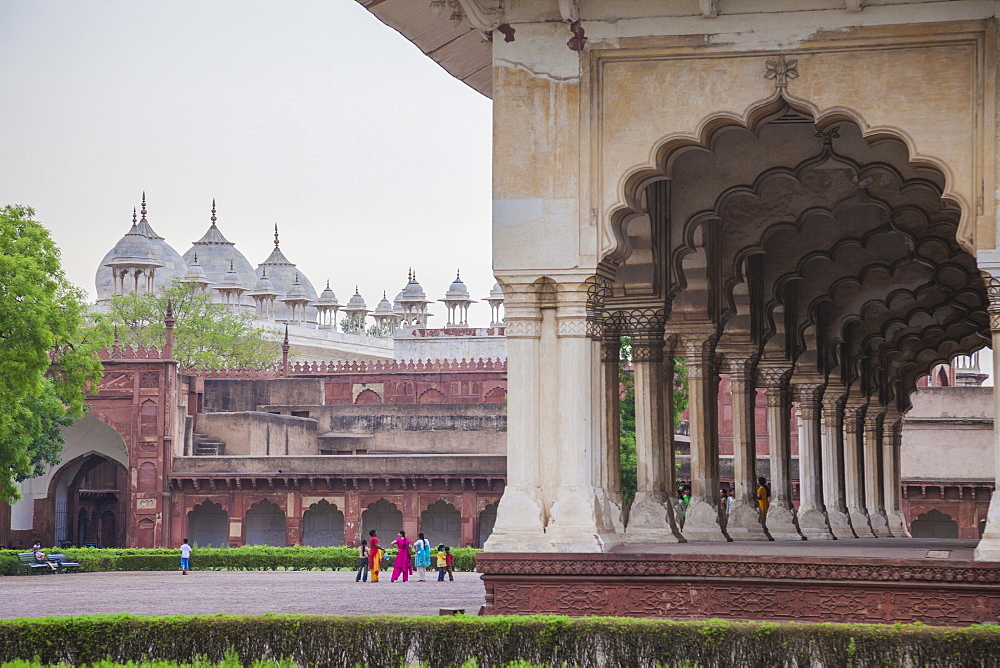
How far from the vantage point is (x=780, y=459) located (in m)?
18.7

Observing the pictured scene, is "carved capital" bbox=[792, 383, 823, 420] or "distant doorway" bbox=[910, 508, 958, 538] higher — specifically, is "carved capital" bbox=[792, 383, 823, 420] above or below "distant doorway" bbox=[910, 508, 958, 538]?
above

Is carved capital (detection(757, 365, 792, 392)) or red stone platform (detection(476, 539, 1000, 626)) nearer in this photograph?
red stone platform (detection(476, 539, 1000, 626))

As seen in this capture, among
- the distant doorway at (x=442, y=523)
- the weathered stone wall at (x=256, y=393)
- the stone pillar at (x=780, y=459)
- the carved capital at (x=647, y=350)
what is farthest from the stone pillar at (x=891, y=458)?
the weathered stone wall at (x=256, y=393)

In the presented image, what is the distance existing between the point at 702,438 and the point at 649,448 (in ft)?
5.97

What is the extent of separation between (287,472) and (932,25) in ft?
93.9

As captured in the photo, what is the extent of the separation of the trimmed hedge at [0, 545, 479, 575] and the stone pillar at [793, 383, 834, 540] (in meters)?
11.2

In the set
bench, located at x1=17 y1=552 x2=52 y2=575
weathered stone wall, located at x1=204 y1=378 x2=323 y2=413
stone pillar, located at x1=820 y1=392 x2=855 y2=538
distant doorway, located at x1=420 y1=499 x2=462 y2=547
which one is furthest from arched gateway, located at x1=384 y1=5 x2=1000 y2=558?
weathered stone wall, located at x1=204 y1=378 x2=323 y2=413

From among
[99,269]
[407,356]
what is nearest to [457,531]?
[407,356]

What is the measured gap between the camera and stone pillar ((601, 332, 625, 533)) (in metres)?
12.9

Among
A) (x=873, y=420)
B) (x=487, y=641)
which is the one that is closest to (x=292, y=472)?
(x=873, y=420)

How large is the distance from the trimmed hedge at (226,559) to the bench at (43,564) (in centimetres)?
27

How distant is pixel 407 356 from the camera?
68.9 m

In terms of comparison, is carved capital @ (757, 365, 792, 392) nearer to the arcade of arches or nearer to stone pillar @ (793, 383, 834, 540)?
the arcade of arches

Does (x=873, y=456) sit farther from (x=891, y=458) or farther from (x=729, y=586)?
(x=729, y=586)
